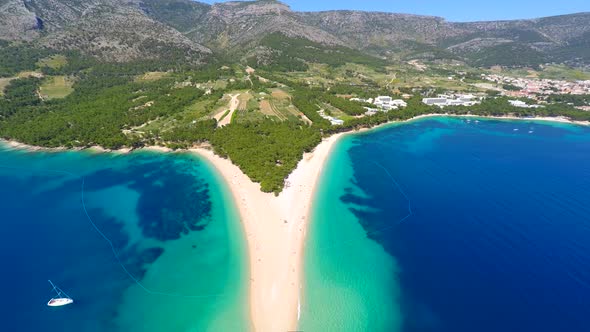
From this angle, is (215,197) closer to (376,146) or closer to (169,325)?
(169,325)

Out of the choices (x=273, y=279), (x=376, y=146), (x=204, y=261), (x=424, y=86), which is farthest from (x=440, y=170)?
(x=424, y=86)

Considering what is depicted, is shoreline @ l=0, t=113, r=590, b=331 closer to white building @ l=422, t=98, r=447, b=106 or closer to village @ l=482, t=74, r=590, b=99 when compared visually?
white building @ l=422, t=98, r=447, b=106

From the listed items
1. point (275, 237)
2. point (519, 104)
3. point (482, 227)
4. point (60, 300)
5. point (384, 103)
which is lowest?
point (60, 300)

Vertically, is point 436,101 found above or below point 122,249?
above

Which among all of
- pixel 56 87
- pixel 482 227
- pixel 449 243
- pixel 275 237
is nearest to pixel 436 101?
pixel 482 227

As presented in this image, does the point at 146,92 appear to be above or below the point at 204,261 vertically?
above

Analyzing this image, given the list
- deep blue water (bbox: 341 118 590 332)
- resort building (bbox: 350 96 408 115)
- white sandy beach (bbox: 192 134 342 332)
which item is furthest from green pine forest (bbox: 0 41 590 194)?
deep blue water (bbox: 341 118 590 332)

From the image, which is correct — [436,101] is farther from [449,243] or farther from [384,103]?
[449,243]
